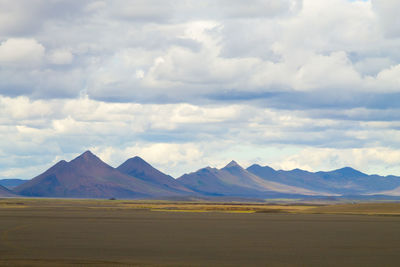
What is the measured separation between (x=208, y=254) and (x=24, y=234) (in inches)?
905

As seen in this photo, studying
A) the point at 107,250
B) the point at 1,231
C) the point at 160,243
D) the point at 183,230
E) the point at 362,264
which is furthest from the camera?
the point at 183,230

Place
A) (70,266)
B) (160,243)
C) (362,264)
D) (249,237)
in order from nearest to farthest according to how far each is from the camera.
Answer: (70,266)
(362,264)
(160,243)
(249,237)

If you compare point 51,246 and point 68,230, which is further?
point 68,230

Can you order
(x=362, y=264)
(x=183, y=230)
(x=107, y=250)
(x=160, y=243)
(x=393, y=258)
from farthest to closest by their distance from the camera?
(x=183, y=230) < (x=160, y=243) < (x=107, y=250) < (x=393, y=258) < (x=362, y=264)

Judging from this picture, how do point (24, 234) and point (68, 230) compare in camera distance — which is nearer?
point (24, 234)

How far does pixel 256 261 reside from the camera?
4409 centimetres

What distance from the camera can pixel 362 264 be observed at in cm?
4303

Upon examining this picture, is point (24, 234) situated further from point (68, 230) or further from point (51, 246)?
point (51, 246)

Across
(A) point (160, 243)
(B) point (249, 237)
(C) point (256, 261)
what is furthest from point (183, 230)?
(C) point (256, 261)

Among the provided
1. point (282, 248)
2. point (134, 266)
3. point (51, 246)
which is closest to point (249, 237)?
point (282, 248)

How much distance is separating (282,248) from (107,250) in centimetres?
1359

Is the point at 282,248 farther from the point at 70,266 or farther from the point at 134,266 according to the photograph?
the point at 70,266

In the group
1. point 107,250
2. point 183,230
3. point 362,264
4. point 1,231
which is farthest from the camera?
point 183,230

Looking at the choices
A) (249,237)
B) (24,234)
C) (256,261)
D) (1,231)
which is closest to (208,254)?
(256,261)
